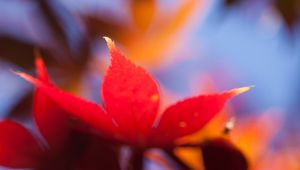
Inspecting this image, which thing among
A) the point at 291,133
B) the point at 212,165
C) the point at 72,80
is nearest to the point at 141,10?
the point at 72,80

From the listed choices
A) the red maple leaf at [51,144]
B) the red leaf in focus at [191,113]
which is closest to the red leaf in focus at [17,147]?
the red maple leaf at [51,144]

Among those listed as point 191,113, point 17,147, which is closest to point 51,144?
point 17,147

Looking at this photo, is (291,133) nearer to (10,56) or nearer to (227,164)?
(227,164)

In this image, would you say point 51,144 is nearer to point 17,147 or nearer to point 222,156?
point 17,147

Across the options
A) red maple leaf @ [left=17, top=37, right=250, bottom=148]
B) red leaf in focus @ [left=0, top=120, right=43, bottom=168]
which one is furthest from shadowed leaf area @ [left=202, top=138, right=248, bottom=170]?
red leaf in focus @ [left=0, top=120, right=43, bottom=168]

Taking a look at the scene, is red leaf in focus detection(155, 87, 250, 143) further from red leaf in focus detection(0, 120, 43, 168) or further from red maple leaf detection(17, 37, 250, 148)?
red leaf in focus detection(0, 120, 43, 168)
